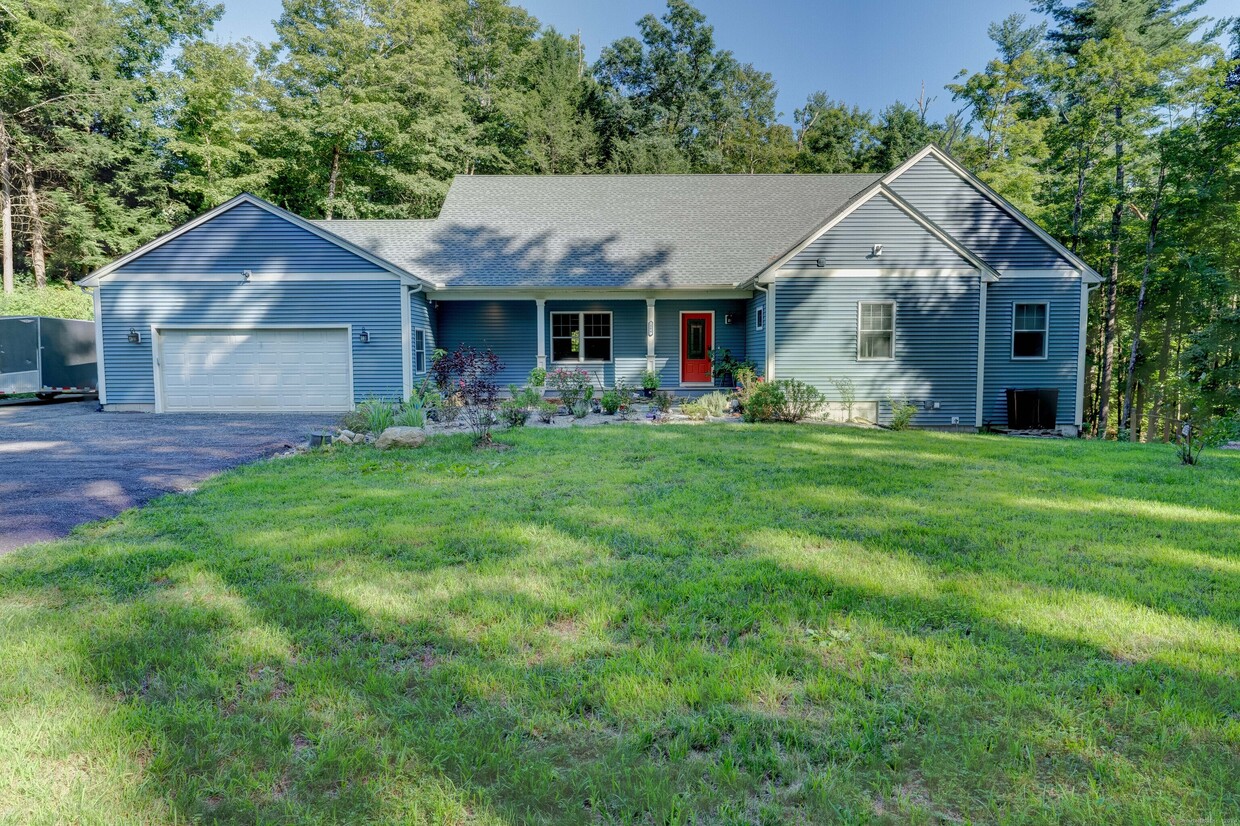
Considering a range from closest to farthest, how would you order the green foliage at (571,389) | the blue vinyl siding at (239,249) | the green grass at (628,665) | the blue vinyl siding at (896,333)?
1. the green grass at (628,665)
2. the green foliage at (571,389)
3. the blue vinyl siding at (896,333)
4. the blue vinyl siding at (239,249)

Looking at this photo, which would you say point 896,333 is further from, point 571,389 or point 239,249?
point 239,249

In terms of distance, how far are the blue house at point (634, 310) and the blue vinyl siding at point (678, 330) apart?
5cm

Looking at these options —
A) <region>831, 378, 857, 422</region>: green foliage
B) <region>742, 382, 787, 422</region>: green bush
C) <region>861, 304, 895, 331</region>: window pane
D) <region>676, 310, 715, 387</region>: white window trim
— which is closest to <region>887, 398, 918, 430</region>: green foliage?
<region>831, 378, 857, 422</region>: green foliage

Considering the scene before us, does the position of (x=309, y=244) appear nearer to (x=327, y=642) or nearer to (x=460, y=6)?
(x=327, y=642)

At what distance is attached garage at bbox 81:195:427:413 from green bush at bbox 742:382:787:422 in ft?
25.2

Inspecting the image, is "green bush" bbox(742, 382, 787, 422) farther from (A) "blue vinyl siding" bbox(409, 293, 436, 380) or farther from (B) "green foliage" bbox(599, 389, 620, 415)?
(A) "blue vinyl siding" bbox(409, 293, 436, 380)

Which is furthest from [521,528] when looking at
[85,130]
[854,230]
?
[85,130]

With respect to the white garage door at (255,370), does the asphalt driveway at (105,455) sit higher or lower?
lower

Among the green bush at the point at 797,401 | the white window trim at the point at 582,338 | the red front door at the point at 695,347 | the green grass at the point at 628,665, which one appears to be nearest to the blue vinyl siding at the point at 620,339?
the white window trim at the point at 582,338

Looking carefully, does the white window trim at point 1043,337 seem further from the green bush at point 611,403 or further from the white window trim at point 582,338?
the white window trim at point 582,338

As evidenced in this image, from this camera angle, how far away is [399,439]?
852cm

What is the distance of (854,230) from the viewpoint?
1330 cm

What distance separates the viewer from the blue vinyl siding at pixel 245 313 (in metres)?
14.1

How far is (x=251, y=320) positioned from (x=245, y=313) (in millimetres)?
202
